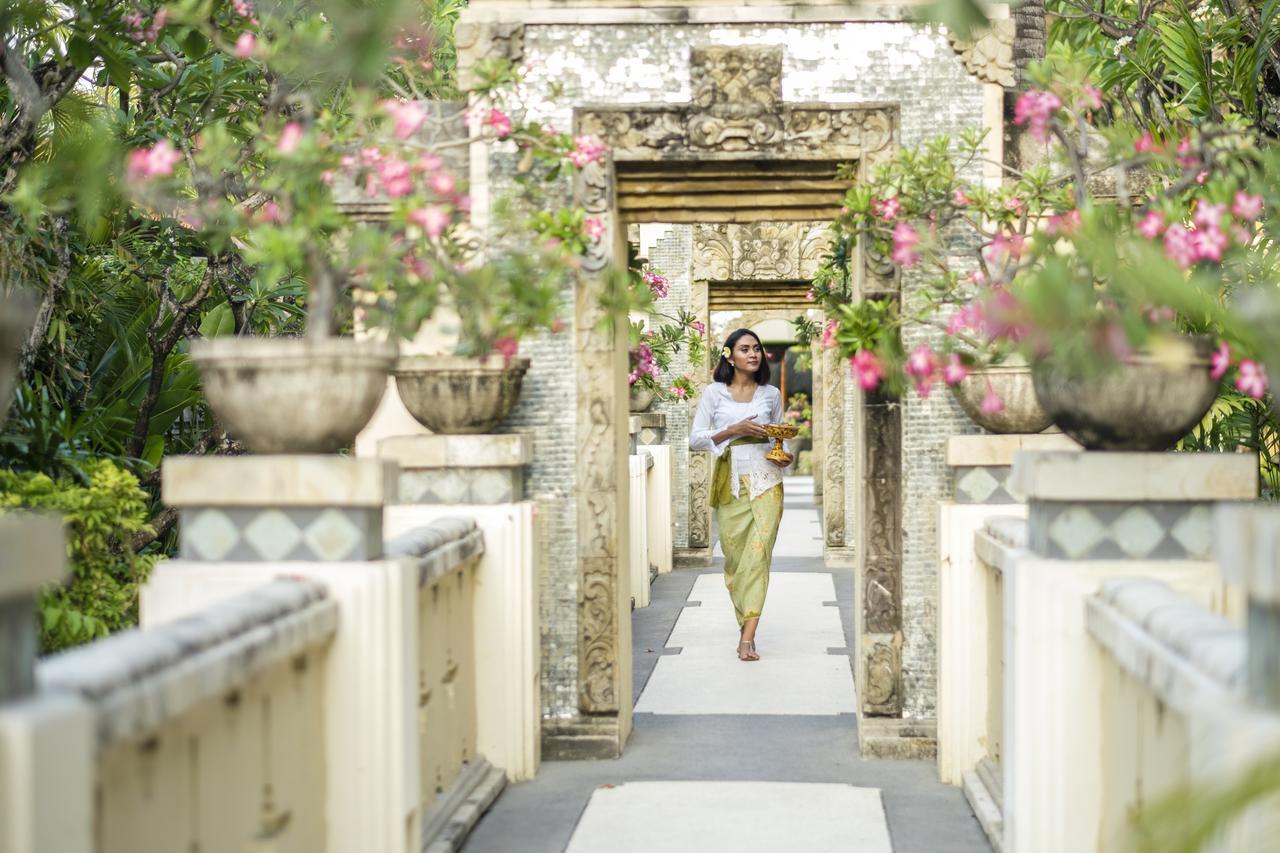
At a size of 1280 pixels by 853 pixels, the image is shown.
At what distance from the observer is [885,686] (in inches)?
243

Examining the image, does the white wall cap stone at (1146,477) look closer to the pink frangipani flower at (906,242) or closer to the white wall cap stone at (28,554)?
the pink frangipani flower at (906,242)

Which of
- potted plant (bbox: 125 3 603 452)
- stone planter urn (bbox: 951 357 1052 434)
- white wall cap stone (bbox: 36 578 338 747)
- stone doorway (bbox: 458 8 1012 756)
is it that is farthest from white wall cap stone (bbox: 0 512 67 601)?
stone planter urn (bbox: 951 357 1052 434)

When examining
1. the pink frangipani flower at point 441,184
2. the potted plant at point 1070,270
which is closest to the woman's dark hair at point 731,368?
the potted plant at point 1070,270

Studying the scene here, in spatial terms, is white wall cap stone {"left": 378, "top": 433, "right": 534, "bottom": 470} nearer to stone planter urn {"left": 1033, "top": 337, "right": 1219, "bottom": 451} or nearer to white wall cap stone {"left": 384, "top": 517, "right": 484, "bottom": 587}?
white wall cap stone {"left": 384, "top": 517, "right": 484, "bottom": 587}

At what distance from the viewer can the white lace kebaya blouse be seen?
8.30 meters

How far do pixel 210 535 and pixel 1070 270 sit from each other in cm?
221

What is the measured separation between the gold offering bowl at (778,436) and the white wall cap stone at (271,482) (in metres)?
4.46

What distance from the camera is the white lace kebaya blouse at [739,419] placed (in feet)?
27.2

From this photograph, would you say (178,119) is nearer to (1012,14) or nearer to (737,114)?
(737,114)

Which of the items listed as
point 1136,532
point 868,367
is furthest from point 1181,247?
point 868,367

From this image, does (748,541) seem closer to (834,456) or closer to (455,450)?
(455,450)

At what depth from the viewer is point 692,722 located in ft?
22.5

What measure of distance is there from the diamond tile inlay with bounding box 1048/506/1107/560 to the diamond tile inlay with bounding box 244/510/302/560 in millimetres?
1956

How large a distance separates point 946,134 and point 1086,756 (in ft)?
10.1
